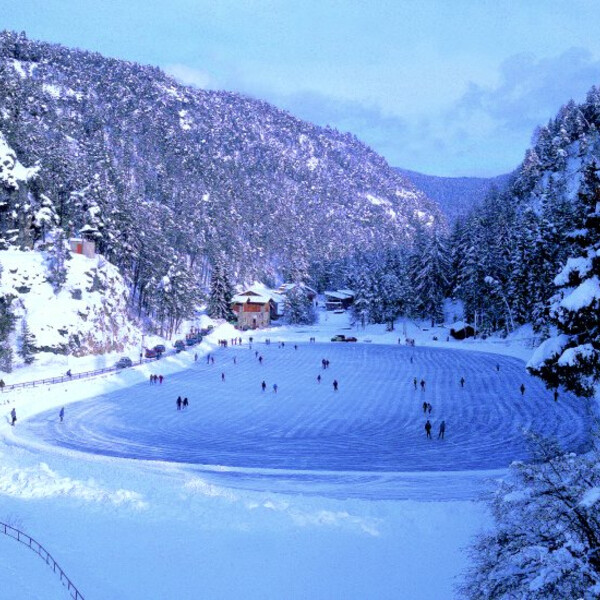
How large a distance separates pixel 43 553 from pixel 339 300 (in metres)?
109

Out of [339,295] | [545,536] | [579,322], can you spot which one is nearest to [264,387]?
[579,322]

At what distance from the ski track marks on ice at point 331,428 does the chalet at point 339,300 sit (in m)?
69.8

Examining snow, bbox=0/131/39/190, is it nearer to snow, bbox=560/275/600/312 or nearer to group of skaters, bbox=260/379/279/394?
group of skaters, bbox=260/379/279/394

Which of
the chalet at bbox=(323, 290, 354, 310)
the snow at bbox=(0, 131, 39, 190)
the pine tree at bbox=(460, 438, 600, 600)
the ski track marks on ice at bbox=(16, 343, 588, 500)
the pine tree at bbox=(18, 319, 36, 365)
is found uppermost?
the snow at bbox=(0, 131, 39, 190)

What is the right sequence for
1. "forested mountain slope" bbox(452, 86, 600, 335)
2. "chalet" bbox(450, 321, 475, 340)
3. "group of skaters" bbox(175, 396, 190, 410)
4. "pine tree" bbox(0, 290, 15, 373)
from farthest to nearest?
1. "chalet" bbox(450, 321, 475, 340)
2. "forested mountain slope" bbox(452, 86, 600, 335)
3. "pine tree" bbox(0, 290, 15, 373)
4. "group of skaters" bbox(175, 396, 190, 410)

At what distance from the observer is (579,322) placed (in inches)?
464

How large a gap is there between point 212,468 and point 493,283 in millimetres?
52043

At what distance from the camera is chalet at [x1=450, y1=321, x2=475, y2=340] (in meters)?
73.1

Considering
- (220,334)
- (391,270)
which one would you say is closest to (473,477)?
(220,334)

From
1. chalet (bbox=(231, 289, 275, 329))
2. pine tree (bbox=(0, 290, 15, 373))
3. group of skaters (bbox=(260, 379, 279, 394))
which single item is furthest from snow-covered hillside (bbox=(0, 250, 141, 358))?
chalet (bbox=(231, 289, 275, 329))

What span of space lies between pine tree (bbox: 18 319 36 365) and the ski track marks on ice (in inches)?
459

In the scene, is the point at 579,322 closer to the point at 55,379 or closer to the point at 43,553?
the point at 43,553

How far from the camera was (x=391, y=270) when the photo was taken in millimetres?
95812

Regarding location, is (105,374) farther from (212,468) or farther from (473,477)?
(473,477)
